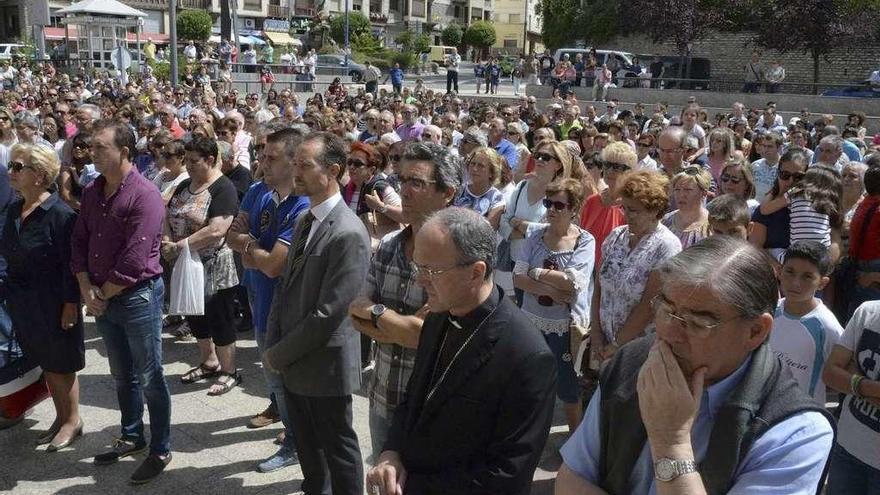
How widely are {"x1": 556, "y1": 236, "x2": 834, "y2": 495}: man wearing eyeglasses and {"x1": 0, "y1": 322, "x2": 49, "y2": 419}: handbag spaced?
4.13m

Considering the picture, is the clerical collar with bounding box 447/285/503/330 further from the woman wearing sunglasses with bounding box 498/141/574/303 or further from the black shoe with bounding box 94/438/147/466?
the black shoe with bounding box 94/438/147/466

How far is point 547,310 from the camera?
431 centimetres

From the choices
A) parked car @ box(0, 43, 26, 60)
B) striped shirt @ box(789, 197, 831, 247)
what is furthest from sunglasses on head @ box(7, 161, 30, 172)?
parked car @ box(0, 43, 26, 60)

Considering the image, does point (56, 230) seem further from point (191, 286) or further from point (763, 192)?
point (763, 192)

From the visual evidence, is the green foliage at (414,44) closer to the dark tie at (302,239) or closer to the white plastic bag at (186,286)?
the white plastic bag at (186,286)

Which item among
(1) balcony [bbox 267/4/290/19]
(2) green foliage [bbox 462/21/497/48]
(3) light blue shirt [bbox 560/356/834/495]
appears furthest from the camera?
(1) balcony [bbox 267/4/290/19]

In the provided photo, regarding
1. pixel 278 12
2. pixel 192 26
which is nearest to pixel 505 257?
pixel 192 26

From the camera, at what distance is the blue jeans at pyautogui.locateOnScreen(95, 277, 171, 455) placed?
402cm

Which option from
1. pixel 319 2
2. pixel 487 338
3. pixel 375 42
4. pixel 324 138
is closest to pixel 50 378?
pixel 324 138

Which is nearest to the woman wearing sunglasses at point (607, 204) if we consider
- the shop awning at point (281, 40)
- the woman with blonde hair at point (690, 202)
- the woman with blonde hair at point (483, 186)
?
the woman with blonde hair at point (690, 202)

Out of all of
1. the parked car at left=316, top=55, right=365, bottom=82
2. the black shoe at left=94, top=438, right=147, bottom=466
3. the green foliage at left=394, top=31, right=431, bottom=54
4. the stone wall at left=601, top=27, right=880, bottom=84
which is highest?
the green foliage at left=394, top=31, right=431, bottom=54

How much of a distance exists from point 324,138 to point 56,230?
187 centimetres

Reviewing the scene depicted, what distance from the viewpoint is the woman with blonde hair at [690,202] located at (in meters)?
4.51

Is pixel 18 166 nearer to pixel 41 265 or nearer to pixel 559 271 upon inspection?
pixel 41 265
